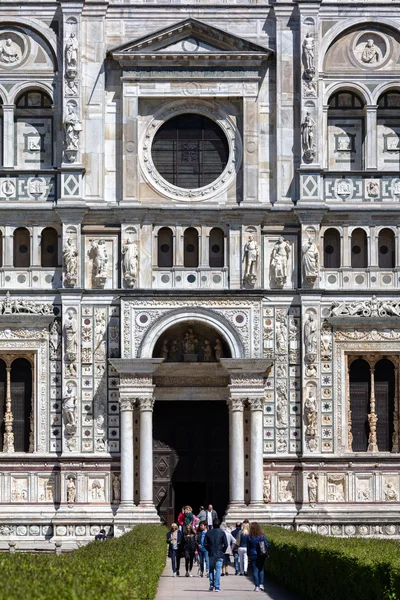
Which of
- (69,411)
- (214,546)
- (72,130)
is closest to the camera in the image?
(214,546)

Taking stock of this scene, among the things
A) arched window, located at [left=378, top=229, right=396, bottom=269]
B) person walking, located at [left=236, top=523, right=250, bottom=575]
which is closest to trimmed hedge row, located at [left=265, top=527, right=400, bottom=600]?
person walking, located at [left=236, top=523, right=250, bottom=575]

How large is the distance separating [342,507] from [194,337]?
6571mm

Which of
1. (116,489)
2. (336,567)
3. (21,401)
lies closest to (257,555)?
(336,567)

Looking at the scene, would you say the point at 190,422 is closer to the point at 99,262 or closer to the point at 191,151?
the point at 99,262

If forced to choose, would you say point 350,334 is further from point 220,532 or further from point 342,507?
point 220,532

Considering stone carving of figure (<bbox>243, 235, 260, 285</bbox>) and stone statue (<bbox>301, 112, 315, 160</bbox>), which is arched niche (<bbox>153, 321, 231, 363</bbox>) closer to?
stone carving of figure (<bbox>243, 235, 260, 285</bbox>)

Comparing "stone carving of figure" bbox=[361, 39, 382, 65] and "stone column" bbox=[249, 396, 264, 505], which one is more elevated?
"stone carving of figure" bbox=[361, 39, 382, 65]

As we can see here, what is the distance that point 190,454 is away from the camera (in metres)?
49.2

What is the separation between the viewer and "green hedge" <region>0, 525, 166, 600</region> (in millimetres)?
21438

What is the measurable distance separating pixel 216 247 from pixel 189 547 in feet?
34.2

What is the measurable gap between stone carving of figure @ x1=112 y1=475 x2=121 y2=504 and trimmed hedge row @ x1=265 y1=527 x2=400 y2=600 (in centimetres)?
922

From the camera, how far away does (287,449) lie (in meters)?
48.3

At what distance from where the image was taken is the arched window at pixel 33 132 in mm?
49656

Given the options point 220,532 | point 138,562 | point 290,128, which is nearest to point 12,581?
point 138,562
